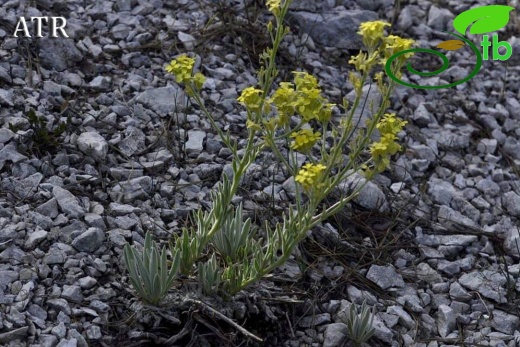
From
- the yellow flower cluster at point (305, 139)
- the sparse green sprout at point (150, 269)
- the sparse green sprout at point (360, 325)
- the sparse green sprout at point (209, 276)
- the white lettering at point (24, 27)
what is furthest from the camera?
the white lettering at point (24, 27)

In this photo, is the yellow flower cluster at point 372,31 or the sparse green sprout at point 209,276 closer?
the yellow flower cluster at point 372,31

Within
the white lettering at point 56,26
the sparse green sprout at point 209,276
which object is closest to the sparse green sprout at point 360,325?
the sparse green sprout at point 209,276

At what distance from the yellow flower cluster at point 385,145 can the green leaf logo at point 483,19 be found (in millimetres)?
2504

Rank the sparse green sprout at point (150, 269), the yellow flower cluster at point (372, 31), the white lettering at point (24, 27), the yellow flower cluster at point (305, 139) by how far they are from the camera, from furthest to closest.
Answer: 1. the white lettering at point (24, 27)
2. the sparse green sprout at point (150, 269)
3. the yellow flower cluster at point (305, 139)
4. the yellow flower cluster at point (372, 31)

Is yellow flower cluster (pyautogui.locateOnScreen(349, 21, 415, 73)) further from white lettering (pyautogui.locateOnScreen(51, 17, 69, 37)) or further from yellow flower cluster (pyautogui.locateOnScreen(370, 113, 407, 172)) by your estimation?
white lettering (pyautogui.locateOnScreen(51, 17, 69, 37))

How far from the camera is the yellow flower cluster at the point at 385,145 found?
9.37 ft

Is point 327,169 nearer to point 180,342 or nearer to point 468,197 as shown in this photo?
point 180,342

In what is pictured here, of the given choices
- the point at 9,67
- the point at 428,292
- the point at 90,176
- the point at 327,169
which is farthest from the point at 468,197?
the point at 9,67

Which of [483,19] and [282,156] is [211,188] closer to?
[282,156]

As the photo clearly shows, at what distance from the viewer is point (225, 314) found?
3.20 m

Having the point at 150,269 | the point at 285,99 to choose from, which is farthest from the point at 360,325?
the point at 285,99

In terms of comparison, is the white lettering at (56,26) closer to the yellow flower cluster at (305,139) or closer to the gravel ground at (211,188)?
the gravel ground at (211,188)

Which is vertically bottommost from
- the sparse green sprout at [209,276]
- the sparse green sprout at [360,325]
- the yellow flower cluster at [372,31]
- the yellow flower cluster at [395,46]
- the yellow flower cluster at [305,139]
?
the sparse green sprout at [360,325]

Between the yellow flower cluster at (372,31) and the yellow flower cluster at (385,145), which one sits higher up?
the yellow flower cluster at (372,31)
